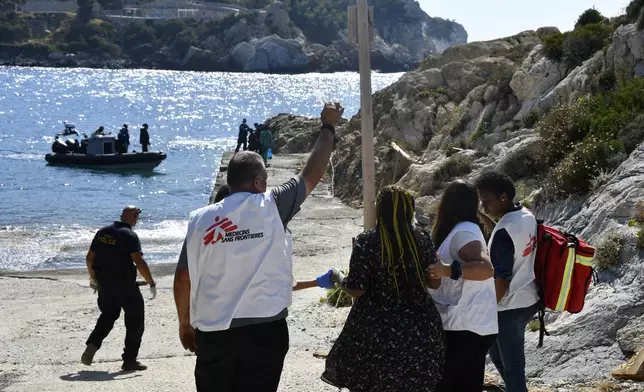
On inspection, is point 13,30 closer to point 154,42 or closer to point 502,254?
point 154,42

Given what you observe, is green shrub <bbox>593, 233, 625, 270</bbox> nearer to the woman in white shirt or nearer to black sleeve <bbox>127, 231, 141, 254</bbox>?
the woman in white shirt

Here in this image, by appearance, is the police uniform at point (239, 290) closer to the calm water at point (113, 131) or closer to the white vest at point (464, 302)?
the white vest at point (464, 302)

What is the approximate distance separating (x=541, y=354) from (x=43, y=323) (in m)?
6.71

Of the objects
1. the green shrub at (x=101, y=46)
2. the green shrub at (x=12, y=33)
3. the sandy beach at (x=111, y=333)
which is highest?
the green shrub at (x=12, y=33)

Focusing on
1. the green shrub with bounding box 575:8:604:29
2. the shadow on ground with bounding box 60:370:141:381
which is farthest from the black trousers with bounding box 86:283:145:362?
the green shrub with bounding box 575:8:604:29

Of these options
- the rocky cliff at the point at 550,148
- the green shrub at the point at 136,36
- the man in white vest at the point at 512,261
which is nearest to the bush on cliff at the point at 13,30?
the green shrub at the point at 136,36

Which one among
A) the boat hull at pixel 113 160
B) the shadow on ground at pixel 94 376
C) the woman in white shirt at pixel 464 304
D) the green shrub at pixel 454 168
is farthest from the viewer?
the boat hull at pixel 113 160

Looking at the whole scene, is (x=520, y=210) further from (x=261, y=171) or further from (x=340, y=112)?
(x=261, y=171)

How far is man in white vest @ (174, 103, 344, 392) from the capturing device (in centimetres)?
440

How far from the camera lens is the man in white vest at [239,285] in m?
4.40

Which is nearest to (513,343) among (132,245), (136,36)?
(132,245)

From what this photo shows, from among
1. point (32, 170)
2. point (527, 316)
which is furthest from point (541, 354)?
point (32, 170)

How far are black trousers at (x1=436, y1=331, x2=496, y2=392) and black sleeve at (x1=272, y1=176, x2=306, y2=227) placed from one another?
101cm

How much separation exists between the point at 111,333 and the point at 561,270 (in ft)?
21.2
